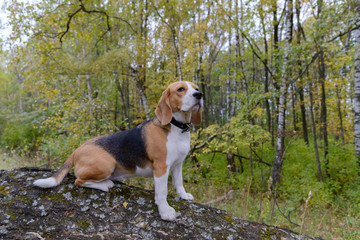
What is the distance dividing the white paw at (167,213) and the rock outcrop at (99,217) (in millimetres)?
44

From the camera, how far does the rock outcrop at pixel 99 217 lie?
61.4 inches

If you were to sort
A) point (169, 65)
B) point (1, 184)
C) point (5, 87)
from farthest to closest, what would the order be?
point (5, 87)
point (169, 65)
point (1, 184)

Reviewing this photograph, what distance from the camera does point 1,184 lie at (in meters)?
1.91

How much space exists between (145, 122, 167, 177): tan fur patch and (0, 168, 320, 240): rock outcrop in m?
0.31

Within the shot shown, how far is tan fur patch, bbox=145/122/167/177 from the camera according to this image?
6.66ft

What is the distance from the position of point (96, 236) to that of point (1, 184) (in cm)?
119

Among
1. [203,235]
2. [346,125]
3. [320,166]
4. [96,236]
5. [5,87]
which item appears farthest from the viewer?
[5,87]

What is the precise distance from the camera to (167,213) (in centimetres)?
180

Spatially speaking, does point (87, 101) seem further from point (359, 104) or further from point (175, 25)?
point (359, 104)

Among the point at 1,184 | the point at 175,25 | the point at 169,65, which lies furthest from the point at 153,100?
the point at 1,184

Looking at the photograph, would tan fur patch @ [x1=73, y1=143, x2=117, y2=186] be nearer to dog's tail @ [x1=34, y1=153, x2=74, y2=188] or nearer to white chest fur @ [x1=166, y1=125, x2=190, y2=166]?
dog's tail @ [x1=34, y1=153, x2=74, y2=188]

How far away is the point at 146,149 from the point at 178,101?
24.8 inches

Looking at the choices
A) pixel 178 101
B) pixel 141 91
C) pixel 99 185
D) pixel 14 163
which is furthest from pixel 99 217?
pixel 14 163

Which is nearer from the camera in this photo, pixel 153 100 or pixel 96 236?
pixel 96 236
